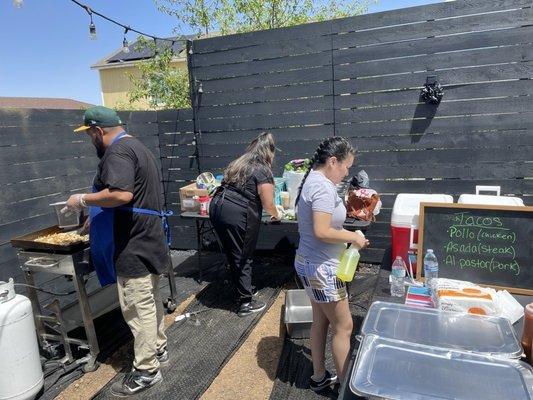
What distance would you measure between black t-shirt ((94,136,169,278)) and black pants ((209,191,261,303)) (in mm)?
967

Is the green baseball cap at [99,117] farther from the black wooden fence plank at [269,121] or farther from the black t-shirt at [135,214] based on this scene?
the black wooden fence plank at [269,121]

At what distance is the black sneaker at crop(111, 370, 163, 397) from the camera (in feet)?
9.37

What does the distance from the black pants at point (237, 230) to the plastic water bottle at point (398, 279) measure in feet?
5.78

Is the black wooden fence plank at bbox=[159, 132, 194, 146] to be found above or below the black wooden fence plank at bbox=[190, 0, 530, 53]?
below

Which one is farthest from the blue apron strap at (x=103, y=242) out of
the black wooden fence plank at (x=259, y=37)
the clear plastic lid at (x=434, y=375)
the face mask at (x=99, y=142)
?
the black wooden fence plank at (x=259, y=37)

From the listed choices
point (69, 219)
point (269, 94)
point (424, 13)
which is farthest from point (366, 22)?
point (69, 219)

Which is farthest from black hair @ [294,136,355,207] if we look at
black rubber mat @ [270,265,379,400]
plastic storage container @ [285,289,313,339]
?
plastic storage container @ [285,289,313,339]

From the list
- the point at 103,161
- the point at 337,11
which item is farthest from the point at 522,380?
the point at 337,11

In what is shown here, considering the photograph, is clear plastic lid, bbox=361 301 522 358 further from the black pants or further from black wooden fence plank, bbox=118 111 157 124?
black wooden fence plank, bbox=118 111 157 124

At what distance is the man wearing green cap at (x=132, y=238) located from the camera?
2783mm

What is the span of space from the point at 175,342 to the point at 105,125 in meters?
2.04

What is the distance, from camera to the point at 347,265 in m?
2.31

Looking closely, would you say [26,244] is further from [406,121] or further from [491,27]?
[491,27]

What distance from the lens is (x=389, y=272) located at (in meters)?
2.52
